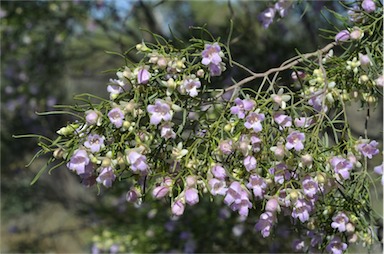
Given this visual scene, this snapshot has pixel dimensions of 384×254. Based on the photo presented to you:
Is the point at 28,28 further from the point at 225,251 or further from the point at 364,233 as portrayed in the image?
the point at 364,233

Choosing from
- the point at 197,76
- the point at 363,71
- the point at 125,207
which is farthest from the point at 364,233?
the point at 125,207

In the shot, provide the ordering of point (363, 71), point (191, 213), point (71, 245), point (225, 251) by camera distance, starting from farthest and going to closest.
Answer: point (71, 245) < point (191, 213) < point (225, 251) < point (363, 71)

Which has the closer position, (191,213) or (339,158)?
(339,158)

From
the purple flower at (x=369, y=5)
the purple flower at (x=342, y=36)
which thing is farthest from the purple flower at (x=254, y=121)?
the purple flower at (x=369, y=5)

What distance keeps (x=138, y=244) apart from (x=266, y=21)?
1.86 meters

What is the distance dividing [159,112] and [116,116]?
0.09 meters

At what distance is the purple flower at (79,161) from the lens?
1.19 metres

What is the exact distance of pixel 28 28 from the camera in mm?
3572

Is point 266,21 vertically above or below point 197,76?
below

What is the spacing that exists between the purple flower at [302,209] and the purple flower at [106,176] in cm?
39

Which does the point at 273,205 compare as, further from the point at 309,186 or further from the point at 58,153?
the point at 58,153

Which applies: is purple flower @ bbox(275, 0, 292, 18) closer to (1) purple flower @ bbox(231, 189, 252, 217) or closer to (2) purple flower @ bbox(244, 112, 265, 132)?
(2) purple flower @ bbox(244, 112, 265, 132)

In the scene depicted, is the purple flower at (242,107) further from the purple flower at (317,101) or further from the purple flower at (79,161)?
the purple flower at (79,161)

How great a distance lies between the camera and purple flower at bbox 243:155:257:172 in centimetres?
122
